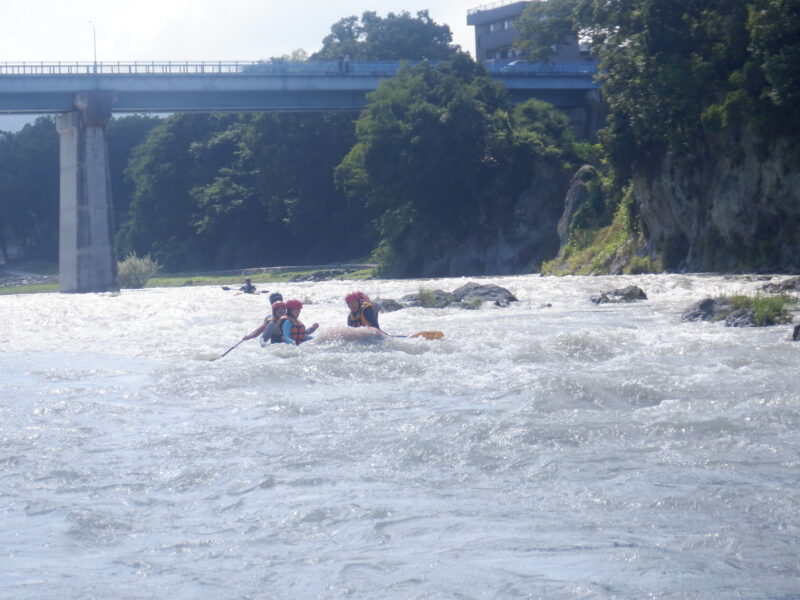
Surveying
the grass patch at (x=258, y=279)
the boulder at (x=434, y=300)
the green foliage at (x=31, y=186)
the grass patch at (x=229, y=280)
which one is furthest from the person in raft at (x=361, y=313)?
the green foliage at (x=31, y=186)

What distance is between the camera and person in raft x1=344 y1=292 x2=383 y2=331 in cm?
1545

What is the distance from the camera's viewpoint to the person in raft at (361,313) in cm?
1545

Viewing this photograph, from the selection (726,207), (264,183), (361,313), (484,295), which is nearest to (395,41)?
(264,183)

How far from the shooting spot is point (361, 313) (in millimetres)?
15539

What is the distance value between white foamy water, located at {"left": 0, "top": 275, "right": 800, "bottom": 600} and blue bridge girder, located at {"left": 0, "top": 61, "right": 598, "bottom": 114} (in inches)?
1220

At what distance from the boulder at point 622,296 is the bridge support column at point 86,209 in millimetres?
27092

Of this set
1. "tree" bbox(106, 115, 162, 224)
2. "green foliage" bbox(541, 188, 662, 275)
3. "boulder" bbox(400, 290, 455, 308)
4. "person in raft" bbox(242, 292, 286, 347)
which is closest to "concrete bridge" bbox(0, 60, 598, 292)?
"green foliage" bbox(541, 188, 662, 275)

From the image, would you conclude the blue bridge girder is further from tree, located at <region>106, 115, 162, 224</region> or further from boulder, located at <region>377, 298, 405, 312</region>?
tree, located at <region>106, 115, 162, 224</region>

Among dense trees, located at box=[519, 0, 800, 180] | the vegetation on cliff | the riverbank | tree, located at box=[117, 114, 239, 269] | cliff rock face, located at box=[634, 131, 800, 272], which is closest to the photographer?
dense trees, located at box=[519, 0, 800, 180]

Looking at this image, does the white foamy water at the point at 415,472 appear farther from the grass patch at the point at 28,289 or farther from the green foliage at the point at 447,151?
the grass patch at the point at 28,289

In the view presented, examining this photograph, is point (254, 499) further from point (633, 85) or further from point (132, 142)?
point (132, 142)

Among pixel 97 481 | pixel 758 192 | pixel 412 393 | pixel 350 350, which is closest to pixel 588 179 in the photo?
pixel 758 192

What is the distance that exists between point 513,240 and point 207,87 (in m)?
15.3

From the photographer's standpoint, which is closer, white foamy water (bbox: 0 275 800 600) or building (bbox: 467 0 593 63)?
white foamy water (bbox: 0 275 800 600)
